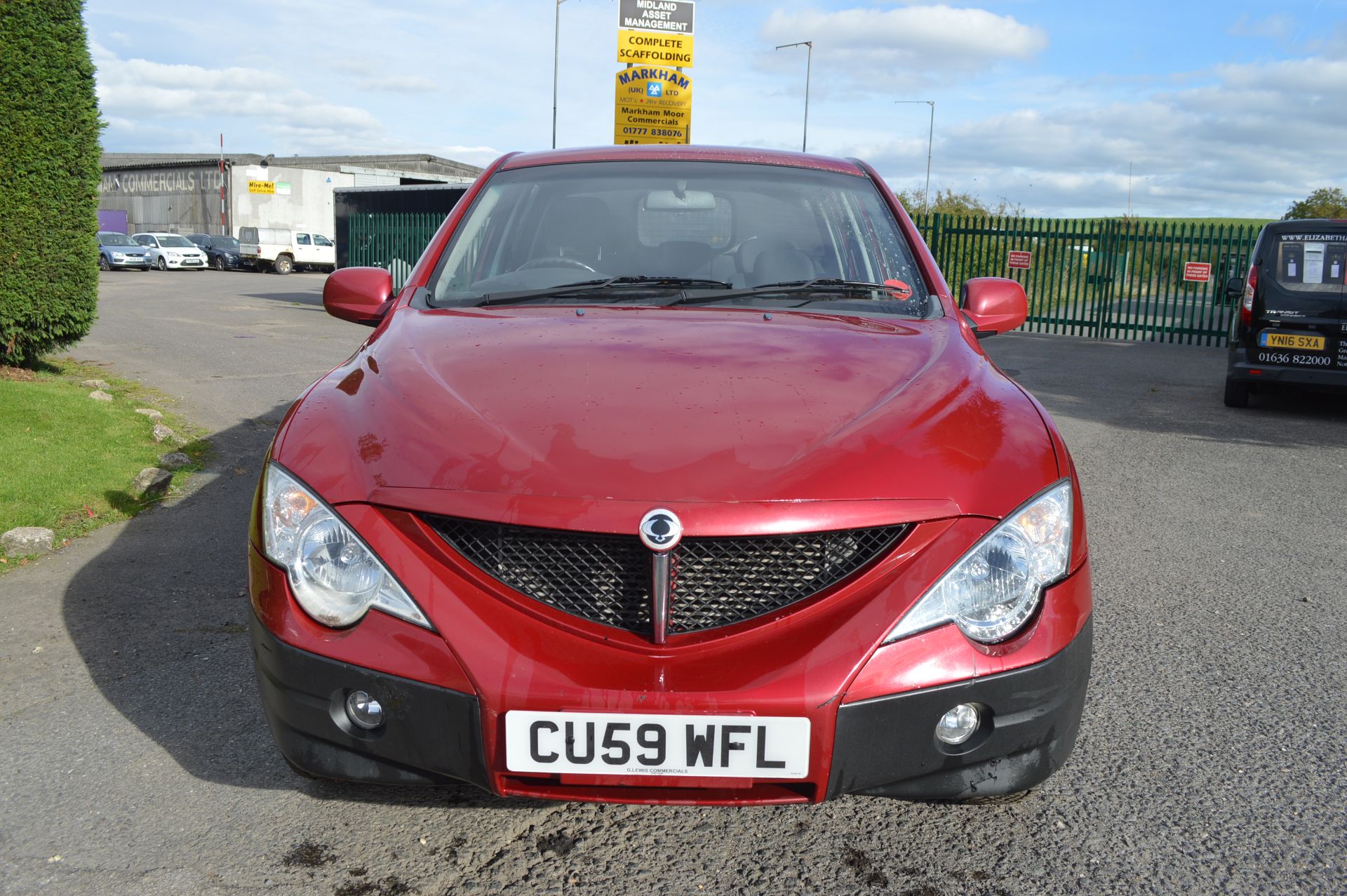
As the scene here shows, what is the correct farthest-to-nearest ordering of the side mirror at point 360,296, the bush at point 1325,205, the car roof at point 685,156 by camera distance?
1. the bush at point 1325,205
2. the car roof at point 685,156
3. the side mirror at point 360,296

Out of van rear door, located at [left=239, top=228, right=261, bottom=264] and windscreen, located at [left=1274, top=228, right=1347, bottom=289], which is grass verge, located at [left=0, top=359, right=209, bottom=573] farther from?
van rear door, located at [left=239, top=228, right=261, bottom=264]

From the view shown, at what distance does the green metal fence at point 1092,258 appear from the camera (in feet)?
60.1

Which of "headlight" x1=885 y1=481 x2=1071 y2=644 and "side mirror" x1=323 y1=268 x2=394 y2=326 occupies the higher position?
"side mirror" x1=323 y1=268 x2=394 y2=326

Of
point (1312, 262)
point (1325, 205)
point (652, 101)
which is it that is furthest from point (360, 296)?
point (1325, 205)

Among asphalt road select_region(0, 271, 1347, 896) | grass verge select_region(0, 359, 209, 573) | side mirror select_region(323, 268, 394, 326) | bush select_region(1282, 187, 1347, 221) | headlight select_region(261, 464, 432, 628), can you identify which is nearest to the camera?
headlight select_region(261, 464, 432, 628)

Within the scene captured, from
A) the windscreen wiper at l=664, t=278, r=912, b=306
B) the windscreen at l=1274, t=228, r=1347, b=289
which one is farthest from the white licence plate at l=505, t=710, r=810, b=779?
the windscreen at l=1274, t=228, r=1347, b=289

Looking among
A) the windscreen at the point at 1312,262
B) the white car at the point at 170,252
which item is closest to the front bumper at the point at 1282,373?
the windscreen at the point at 1312,262

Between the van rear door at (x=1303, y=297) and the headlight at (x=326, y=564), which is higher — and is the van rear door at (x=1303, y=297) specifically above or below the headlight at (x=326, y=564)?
above

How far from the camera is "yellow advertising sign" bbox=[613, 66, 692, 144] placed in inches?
688

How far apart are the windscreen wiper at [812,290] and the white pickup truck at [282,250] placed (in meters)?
37.6

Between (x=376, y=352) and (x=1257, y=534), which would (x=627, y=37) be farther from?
(x=376, y=352)

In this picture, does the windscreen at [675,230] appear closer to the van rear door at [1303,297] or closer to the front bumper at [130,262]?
the van rear door at [1303,297]

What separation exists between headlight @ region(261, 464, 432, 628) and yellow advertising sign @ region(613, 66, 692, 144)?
16108 mm

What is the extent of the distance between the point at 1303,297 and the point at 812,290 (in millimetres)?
8065
